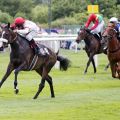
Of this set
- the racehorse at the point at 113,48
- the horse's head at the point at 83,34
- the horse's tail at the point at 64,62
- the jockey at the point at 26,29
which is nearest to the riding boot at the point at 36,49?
the jockey at the point at 26,29

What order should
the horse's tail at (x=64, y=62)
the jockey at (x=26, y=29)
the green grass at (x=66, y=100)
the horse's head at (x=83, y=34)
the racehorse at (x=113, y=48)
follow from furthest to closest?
the horse's head at (x=83, y=34), the racehorse at (x=113, y=48), the horse's tail at (x=64, y=62), the jockey at (x=26, y=29), the green grass at (x=66, y=100)

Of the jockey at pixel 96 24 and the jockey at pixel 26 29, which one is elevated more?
the jockey at pixel 26 29

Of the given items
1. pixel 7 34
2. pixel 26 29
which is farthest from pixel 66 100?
pixel 26 29

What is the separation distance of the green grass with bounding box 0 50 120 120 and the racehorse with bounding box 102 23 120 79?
591mm

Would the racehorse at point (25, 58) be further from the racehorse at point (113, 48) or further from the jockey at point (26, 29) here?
the racehorse at point (113, 48)

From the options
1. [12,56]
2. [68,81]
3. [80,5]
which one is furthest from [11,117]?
[80,5]

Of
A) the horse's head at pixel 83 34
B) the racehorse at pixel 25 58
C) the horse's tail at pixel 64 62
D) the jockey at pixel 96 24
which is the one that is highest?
the racehorse at pixel 25 58

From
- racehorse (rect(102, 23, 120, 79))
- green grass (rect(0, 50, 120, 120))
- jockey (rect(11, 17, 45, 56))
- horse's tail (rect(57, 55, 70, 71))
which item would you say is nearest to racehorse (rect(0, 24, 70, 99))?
jockey (rect(11, 17, 45, 56))

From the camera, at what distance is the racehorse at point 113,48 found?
18.4 m

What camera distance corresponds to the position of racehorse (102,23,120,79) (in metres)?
18.4

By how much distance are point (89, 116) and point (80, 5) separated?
6219cm

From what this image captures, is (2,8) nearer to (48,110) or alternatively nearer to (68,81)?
(68,81)

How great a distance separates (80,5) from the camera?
74188mm

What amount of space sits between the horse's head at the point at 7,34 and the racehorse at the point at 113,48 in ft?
10.7
